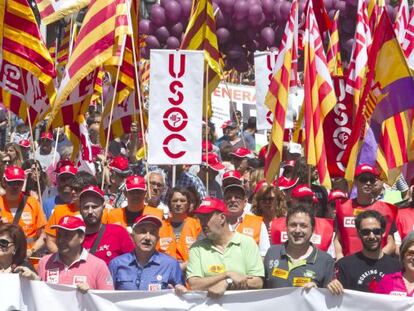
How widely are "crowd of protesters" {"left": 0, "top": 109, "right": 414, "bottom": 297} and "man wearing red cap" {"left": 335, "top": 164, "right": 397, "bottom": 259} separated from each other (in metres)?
0.01

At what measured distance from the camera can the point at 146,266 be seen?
946 centimetres

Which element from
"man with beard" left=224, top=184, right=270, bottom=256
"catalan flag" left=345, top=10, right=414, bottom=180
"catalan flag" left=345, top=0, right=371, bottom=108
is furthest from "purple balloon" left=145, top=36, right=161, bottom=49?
"man with beard" left=224, top=184, right=270, bottom=256

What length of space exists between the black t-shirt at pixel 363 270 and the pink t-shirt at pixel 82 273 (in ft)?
5.46

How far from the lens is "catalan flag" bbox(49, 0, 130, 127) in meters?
12.9

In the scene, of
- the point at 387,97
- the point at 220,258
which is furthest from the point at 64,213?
the point at 387,97

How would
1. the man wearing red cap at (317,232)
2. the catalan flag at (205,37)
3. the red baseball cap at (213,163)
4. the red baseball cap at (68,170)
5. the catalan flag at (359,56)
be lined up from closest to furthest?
the man wearing red cap at (317,232) < the red baseball cap at (68,170) < the red baseball cap at (213,163) < the catalan flag at (359,56) < the catalan flag at (205,37)

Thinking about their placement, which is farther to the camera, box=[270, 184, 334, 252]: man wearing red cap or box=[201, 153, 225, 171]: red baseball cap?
box=[201, 153, 225, 171]: red baseball cap

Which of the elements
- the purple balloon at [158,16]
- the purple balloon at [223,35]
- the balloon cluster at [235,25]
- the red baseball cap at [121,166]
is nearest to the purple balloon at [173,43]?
the balloon cluster at [235,25]

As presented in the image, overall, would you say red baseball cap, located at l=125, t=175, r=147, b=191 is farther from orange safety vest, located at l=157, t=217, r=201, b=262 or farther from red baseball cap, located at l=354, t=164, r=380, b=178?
red baseball cap, located at l=354, t=164, r=380, b=178

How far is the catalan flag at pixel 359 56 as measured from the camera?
13.8 metres

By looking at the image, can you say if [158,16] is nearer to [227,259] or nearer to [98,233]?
[98,233]

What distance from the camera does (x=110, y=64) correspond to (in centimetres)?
1303

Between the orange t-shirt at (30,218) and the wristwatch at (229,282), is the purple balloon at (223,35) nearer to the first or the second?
the orange t-shirt at (30,218)

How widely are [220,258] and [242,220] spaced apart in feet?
5.01
